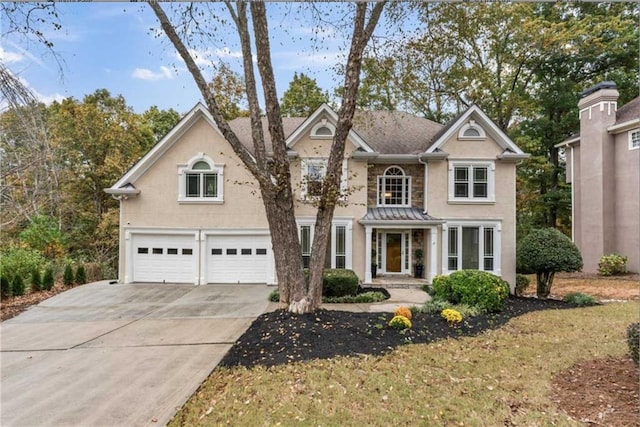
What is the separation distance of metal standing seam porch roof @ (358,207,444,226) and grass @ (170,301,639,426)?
6.12 metres

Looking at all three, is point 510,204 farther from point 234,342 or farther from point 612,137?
point 234,342

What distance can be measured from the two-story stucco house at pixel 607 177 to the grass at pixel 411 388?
1130 cm

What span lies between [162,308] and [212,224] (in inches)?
150

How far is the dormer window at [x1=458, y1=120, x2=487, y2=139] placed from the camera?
1233 cm

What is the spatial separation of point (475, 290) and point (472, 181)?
5.47 meters

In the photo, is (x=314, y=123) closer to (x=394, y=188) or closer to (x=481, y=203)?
(x=394, y=188)

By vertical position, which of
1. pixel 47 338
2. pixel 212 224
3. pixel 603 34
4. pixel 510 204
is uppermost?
pixel 603 34

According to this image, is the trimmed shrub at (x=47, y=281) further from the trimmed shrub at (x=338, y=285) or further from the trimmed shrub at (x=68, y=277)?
the trimmed shrub at (x=338, y=285)

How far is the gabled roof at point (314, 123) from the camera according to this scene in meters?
12.0

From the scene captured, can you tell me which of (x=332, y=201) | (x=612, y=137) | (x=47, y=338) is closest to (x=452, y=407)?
(x=332, y=201)

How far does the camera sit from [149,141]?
2081 centimetres

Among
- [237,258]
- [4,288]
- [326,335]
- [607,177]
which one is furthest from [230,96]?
[607,177]

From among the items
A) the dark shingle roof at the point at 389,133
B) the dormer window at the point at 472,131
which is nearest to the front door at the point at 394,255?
the dark shingle roof at the point at 389,133

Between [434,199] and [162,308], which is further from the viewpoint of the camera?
[434,199]
